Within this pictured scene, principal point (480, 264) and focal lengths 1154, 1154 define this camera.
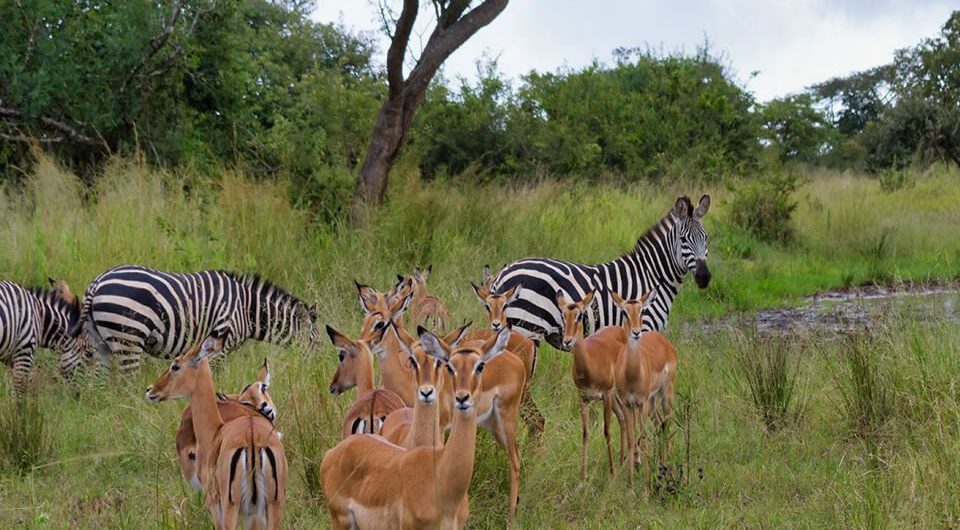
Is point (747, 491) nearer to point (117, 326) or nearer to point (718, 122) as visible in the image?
point (117, 326)

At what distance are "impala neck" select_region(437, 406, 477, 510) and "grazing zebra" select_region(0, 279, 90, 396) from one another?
4472 millimetres

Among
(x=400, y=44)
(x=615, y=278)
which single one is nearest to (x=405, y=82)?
(x=400, y=44)

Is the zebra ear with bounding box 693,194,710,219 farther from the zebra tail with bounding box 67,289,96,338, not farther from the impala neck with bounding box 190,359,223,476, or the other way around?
the impala neck with bounding box 190,359,223,476

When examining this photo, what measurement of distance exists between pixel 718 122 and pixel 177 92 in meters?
12.6

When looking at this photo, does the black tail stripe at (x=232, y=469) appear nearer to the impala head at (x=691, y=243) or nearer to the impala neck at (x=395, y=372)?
the impala neck at (x=395, y=372)

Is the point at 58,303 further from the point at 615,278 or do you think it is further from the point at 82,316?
the point at 615,278

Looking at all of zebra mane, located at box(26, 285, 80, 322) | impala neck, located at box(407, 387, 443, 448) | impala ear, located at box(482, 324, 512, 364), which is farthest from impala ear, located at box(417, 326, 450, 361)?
zebra mane, located at box(26, 285, 80, 322)

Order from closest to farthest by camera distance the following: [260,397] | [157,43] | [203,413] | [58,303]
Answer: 1. [203,413]
2. [260,397]
3. [58,303]
4. [157,43]

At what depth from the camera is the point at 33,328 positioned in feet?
27.3

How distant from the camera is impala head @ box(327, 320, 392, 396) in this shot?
19.6 ft

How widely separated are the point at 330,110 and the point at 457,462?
11.9 m

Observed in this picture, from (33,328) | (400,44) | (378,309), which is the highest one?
(400,44)

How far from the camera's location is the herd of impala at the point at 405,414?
439cm

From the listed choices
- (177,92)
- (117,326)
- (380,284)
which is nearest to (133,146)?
(177,92)
